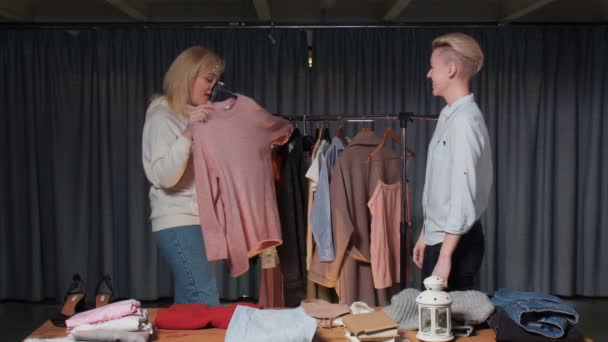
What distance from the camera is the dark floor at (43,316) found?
411 cm

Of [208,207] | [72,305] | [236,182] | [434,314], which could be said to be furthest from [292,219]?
[434,314]

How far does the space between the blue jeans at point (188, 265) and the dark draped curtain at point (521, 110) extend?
2651 mm

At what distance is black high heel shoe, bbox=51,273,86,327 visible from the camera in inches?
73.8

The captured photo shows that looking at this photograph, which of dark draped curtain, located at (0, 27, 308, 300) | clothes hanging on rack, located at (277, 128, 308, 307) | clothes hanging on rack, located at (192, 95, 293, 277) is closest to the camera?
clothes hanging on rack, located at (192, 95, 293, 277)

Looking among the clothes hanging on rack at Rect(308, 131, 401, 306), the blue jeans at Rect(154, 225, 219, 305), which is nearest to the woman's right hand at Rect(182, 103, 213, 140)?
the blue jeans at Rect(154, 225, 219, 305)

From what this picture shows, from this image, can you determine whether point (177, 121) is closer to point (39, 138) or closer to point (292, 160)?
point (292, 160)

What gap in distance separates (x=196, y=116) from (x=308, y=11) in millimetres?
2901

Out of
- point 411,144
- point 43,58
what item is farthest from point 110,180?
point 411,144

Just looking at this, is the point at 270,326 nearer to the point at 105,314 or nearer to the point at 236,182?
the point at 105,314

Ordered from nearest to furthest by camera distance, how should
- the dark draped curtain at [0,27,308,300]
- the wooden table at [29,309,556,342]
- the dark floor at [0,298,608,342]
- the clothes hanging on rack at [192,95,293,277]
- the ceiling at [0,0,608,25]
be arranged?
the wooden table at [29,309,556,342] < the clothes hanging on rack at [192,95,293,277] < the dark floor at [0,298,608,342] < the dark draped curtain at [0,27,308,300] < the ceiling at [0,0,608,25]

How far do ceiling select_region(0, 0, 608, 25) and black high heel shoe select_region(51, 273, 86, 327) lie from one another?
319 centimetres

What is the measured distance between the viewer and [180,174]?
2.36 metres

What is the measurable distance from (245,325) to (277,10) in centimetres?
381

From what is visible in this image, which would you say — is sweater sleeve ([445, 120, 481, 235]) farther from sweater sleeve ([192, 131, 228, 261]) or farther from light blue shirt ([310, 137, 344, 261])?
light blue shirt ([310, 137, 344, 261])
